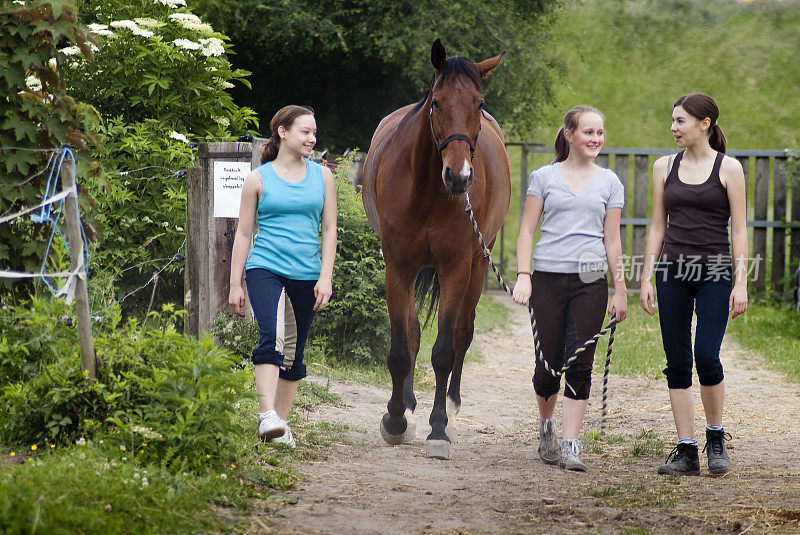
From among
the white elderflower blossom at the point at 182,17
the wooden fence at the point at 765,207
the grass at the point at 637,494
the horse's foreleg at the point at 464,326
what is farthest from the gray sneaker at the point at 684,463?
the wooden fence at the point at 765,207

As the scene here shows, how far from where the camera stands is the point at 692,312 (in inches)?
177

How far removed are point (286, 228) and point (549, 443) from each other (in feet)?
5.89

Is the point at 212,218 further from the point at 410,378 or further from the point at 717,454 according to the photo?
the point at 717,454

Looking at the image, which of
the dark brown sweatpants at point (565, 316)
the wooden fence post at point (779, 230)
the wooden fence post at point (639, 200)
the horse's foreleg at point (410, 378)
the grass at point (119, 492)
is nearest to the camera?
the grass at point (119, 492)

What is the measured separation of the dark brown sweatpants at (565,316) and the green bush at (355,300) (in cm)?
250

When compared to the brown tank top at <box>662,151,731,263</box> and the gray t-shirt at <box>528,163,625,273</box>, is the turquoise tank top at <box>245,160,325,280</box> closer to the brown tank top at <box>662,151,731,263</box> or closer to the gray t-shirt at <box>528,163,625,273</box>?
the gray t-shirt at <box>528,163,625,273</box>

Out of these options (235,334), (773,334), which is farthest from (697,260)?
(773,334)

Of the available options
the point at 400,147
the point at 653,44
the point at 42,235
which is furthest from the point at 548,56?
the point at 653,44

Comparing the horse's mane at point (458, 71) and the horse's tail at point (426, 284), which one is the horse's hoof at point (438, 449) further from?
the horse's mane at point (458, 71)

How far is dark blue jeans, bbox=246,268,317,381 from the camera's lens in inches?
173

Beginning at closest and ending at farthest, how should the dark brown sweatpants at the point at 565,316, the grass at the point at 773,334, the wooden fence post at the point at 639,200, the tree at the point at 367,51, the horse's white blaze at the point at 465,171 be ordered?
1. the horse's white blaze at the point at 465,171
2. the dark brown sweatpants at the point at 565,316
3. the grass at the point at 773,334
4. the tree at the point at 367,51
5. the wooden fence post at the point at 639,200

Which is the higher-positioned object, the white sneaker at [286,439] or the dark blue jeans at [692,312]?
the dark blue jeans at [692,312]

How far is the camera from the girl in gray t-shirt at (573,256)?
4508mm

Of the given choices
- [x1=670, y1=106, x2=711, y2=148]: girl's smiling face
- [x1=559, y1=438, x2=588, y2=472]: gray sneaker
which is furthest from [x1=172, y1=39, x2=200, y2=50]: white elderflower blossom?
[x1=559, y1=438, x2=588, y2=472]: gray sneaker
